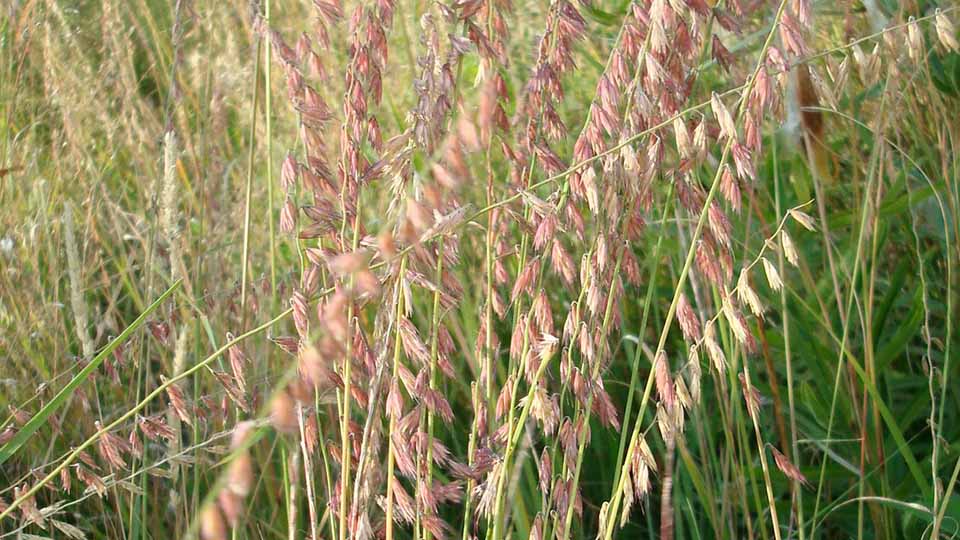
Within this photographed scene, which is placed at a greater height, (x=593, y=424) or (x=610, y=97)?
(x=610, y=97)

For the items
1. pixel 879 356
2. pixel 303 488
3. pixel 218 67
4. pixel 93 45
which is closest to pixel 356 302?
pixel 303 488

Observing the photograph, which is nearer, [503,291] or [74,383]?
[74,383]

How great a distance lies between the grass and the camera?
0.97 meters

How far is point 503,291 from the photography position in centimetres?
188

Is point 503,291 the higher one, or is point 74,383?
point 74,383

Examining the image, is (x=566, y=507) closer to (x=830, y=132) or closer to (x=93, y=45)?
(x=830, y=132)

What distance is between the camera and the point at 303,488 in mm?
1579

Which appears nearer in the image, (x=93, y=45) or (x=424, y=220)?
(x=424, y=220)

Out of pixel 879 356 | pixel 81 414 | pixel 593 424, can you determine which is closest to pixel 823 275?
pixel 879 356

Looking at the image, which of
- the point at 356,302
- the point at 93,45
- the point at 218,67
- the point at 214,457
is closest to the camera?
the point at 356,302

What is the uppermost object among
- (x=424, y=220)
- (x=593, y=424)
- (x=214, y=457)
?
(x=424, y=220)

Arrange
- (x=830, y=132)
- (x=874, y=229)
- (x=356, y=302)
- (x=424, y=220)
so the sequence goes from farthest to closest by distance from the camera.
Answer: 1. (x=830, y=132)
2. (x=874, y=229)
3. (x=356, y=302)
4. (x=424, y=220)

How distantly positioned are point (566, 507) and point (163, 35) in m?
2.22

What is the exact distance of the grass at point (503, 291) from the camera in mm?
968
